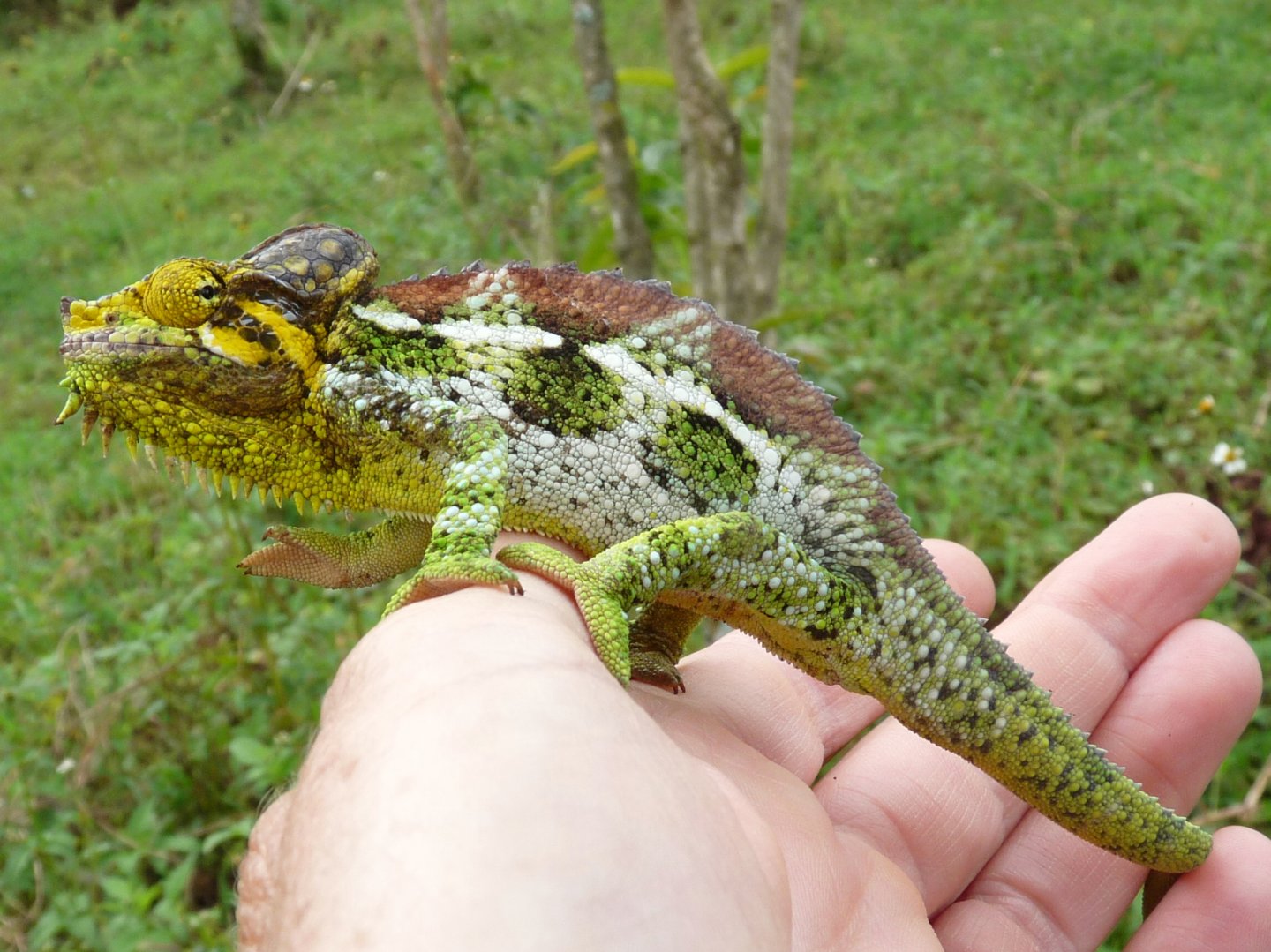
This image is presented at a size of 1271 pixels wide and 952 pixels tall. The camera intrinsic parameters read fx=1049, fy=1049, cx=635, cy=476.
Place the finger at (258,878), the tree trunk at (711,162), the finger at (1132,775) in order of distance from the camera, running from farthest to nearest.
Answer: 1. the tree trunk at (711,162)
2. the finger at (1132,775)
3. the finger at (258,878)

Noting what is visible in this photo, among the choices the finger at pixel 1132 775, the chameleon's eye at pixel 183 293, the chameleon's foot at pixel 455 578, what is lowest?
the finger at pixel 1132 775

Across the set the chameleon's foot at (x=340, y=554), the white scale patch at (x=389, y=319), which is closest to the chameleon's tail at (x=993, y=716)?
the chameleon's foot at (x=340, y=554)

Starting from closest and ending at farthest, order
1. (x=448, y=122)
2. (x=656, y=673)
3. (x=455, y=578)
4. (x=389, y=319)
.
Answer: (x=455, y=578)
(x=389, y=319)
(x=656, y=673)
(x=448, y=122)

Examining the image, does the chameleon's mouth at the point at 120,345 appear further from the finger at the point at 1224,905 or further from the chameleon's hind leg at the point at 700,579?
the finger at the point at 1224,905

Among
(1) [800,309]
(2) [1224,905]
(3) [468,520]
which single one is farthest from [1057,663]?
(1) [800,309]

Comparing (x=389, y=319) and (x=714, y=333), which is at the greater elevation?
(x=389, y=319)

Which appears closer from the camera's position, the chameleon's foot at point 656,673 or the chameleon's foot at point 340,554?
the chameleon's foot at point 340,554

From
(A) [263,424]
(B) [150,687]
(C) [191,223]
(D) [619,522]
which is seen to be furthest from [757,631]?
(C) [191,223]

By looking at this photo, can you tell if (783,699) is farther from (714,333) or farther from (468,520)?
(468,520)
